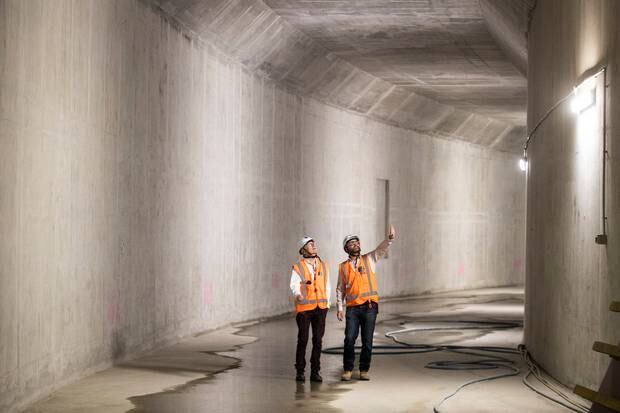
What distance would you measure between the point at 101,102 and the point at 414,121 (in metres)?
22.1

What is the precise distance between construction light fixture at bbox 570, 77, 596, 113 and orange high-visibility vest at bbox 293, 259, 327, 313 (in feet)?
12.8

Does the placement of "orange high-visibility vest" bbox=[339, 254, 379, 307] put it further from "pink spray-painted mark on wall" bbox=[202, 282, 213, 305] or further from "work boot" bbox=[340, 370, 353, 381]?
"pink spray-painted mark on wall" bbox=[202, 282, 213, 305]

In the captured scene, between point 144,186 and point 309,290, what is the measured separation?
4384mm

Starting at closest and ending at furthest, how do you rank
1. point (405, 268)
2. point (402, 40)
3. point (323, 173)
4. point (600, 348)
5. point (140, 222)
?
point (600, 348), point (140, 222), point (402, 40), point (323, 173), point (405, 268)

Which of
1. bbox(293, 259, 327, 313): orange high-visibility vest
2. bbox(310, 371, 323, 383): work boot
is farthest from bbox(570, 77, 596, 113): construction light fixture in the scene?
bbox(310, 371, 323, 383): work boot

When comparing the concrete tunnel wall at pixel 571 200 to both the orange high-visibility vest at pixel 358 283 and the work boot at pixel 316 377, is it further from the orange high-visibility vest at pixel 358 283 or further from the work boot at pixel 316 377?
the work boot at pixel 316 377

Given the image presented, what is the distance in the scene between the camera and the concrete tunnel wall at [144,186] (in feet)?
42.0

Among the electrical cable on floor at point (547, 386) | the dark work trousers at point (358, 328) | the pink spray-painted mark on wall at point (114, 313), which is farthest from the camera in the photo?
the pink spray-painted mark on wall at point (114, 313)

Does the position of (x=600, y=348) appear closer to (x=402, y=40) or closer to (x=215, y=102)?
(x=215, y=102)

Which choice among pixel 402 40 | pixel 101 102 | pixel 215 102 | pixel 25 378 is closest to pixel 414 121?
pixel 402 40

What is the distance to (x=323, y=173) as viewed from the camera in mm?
29750

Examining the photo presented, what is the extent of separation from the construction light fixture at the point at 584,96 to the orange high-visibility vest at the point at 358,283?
3.56m

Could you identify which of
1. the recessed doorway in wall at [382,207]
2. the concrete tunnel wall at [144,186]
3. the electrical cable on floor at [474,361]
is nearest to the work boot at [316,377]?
the electrical cable on floor at [474,361]

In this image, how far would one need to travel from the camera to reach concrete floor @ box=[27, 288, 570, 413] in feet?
42.5
